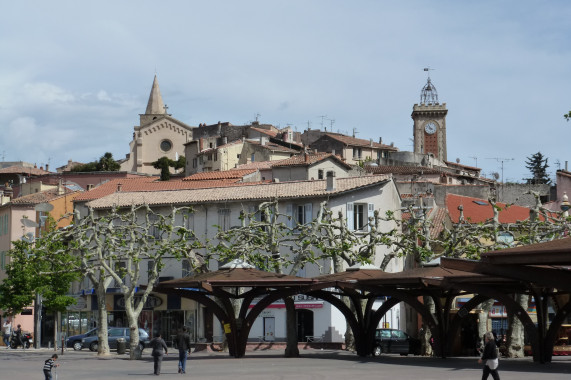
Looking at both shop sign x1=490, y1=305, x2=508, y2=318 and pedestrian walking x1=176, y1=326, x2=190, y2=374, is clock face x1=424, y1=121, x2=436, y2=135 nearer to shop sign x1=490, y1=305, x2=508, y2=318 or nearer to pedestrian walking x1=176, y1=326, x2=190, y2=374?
shop sign x1=490, y1=305, x2=508, y2=318

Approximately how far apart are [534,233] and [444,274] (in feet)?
30.9

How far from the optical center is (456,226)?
43.4 meters

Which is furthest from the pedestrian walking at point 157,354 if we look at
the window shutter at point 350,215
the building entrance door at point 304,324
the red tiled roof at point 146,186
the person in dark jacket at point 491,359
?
the red tiled roof at point 146,186

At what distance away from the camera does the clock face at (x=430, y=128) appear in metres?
→ 140

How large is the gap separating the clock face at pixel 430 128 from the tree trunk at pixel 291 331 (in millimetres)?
101084

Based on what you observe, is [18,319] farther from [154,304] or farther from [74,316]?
[154,304]

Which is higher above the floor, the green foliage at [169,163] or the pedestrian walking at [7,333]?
the green foliage at [169,163]

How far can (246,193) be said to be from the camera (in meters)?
63.1

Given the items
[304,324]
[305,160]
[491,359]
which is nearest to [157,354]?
[491,359]

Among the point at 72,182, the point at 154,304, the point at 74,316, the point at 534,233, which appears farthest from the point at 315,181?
the point at 72,182

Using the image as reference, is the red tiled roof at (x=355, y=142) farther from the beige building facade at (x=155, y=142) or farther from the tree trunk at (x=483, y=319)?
the tree trunk at (x=483, y=319)

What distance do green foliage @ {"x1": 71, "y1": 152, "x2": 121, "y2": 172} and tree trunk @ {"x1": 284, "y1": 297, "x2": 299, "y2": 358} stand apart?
258 ft

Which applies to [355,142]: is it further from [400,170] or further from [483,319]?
[483,319]

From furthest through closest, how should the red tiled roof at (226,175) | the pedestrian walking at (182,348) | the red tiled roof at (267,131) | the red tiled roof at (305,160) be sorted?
1. the red tiled roof at (267,131)
2. the red tiled roof at (226,175)
3. the red tiled roof at (305,160)
4. the pedestrian walking at (182,348)
